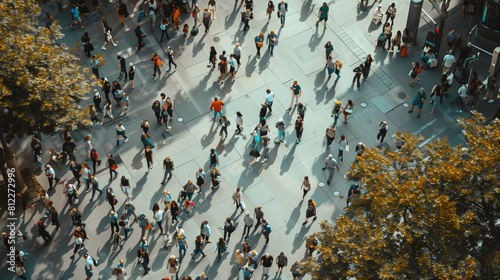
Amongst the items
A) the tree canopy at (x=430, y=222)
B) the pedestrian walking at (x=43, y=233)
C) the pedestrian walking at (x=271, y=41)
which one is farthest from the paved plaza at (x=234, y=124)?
the tree canopy at (x=430, y=222)

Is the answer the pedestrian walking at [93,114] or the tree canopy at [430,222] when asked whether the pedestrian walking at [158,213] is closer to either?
the pedestrian walking at [93,114]

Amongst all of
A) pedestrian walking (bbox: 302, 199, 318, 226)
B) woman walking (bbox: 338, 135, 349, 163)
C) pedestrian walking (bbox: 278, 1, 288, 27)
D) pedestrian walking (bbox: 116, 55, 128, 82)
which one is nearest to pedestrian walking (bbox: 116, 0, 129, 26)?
pedestrian walking (bbox: 116, 55, 128, 82)

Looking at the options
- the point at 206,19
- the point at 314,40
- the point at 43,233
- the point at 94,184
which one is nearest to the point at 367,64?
the point at 314,40

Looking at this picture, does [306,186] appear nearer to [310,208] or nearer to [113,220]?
[310,208]

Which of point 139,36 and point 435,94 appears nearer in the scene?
point 435,94

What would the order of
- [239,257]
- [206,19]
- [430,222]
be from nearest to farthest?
[430,222] → [239,257] → [206,19]

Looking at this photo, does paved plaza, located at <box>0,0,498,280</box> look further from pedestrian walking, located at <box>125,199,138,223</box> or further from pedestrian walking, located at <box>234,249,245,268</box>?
pedestrian walking, located at <box>234,249,245,268</box>

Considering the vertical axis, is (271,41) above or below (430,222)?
below
